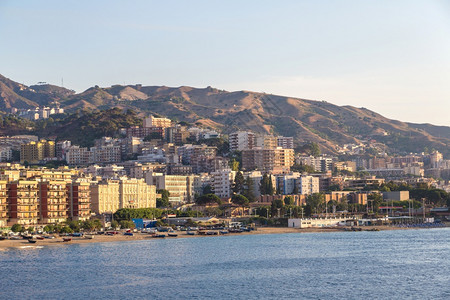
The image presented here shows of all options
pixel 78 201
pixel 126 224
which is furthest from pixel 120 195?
pixel 78 201

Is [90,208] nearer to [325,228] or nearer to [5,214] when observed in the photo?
[5,214]

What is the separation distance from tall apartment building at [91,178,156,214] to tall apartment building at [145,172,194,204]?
14.2 meters

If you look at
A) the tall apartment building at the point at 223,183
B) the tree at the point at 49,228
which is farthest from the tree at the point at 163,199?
the tree at the point at 49,228

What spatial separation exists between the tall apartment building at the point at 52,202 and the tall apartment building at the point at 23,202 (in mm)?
1176

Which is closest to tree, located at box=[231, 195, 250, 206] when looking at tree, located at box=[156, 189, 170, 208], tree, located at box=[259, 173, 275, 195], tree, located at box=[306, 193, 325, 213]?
tree, located at box=[306, 193, 325, 213]

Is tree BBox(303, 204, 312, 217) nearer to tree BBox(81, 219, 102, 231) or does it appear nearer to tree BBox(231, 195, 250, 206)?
tree BBox(231, 195, 250, 206)

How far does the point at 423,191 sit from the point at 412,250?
8599 cm

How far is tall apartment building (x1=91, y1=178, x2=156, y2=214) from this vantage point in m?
132

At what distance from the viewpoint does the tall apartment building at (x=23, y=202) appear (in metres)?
111

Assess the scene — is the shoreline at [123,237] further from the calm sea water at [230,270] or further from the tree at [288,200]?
the tree at [288,200]

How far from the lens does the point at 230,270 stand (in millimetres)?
71062

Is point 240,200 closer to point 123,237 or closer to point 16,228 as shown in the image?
point 123,237

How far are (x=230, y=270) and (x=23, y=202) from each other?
1945 inches

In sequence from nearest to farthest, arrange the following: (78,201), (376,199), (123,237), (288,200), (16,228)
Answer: (16,228) < (123,237) < (78,201) < (288,200) < (376,199)
